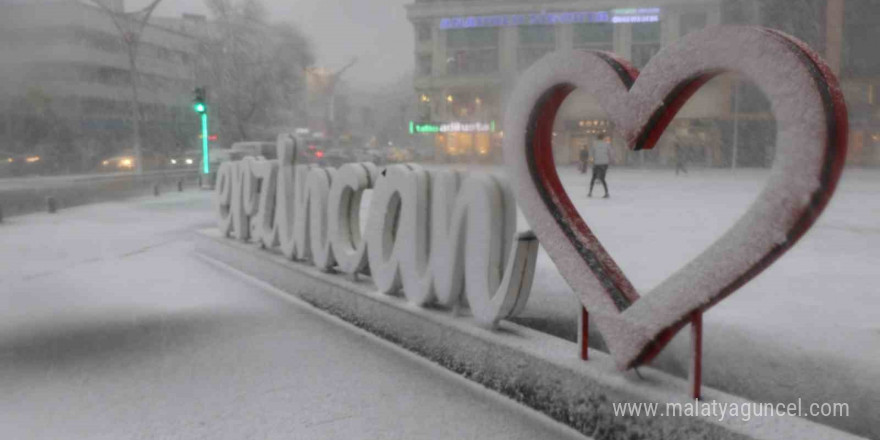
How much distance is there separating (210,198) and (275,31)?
22.6 m

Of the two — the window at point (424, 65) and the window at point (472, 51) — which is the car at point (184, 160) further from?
the window at point (424, 65)

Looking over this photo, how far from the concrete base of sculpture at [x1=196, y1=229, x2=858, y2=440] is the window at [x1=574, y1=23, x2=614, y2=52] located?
125 feet

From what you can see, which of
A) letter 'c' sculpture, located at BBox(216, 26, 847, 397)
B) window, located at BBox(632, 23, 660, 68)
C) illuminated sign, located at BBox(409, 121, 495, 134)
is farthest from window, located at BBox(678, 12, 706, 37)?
letter 'c' sculpture, located at BBox(216, 26, 847, 397)

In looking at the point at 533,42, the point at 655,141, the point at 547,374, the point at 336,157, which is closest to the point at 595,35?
the point at 533,42

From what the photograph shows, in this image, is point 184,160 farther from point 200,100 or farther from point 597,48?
point 597,48

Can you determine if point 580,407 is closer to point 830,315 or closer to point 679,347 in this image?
point 679,347

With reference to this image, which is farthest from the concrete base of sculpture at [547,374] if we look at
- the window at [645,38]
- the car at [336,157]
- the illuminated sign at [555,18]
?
the illuminated sign at [555,18]

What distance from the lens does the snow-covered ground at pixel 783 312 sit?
426 cm

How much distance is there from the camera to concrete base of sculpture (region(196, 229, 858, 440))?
3.00 meters

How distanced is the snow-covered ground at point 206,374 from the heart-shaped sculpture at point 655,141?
80cm

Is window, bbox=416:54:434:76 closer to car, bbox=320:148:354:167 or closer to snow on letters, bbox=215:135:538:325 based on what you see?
car, bbox=320:148:354:167

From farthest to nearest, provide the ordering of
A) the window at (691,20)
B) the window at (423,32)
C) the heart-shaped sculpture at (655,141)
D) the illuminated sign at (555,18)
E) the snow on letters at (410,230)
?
the window at (423,32) → the illuminated sign at (555,18) → the window at (691,20) → the snow on letters at (410,230) → the heart-shaped sculpture at (655,141)

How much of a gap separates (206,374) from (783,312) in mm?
4574

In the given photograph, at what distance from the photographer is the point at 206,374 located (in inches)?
191
